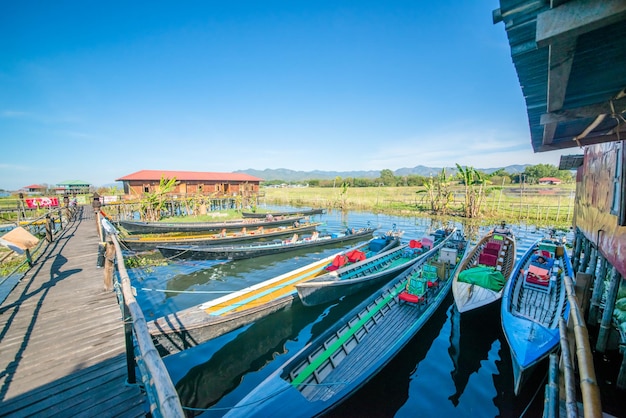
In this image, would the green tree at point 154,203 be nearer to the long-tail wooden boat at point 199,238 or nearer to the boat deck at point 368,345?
the long-tail wooden boat at point 199,238

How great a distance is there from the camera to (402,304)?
Answer: 9391 millimetres

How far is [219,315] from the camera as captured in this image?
27.3 ft

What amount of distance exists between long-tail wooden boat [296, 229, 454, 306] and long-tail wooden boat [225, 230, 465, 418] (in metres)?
1.54

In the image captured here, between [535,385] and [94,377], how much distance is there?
9.87m

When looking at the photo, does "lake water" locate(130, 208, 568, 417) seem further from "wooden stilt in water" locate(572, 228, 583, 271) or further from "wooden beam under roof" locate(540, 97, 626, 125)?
"wooden stilt in water" locate(572, 228, 583, 271)

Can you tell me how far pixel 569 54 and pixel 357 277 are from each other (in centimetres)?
1060

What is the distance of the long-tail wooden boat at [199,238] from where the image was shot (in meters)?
Result: 17.5

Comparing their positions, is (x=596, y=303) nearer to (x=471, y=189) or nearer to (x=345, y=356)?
(x=345, y=356)

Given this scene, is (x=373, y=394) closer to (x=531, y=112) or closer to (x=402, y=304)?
(x=402, y=304)

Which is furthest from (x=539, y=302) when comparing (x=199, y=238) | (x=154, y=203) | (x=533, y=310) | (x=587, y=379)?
(x=154, y=203)

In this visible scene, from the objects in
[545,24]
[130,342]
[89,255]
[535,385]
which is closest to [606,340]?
[535,385]

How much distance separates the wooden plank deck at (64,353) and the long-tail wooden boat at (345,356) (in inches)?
85.9

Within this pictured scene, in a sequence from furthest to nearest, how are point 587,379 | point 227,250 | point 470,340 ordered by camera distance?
1. point 227,250
2. point 470,340
3. point 587,379

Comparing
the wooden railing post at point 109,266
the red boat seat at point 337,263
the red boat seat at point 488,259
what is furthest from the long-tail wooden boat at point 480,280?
the wooden railing post at point 109,266
